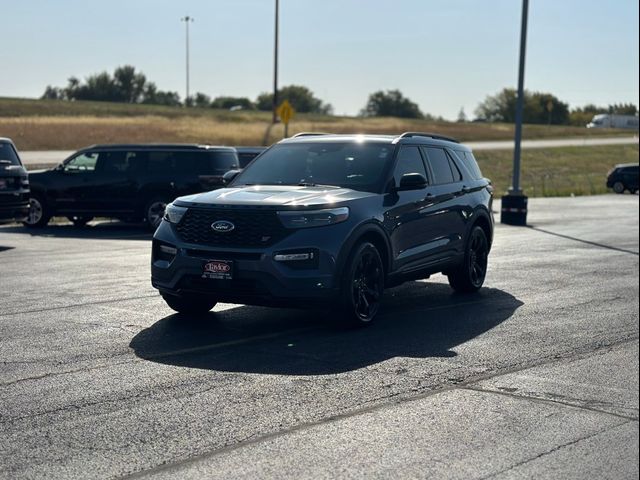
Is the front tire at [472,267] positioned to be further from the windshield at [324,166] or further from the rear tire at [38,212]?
the rear tire at [38,212]

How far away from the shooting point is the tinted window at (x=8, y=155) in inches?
708

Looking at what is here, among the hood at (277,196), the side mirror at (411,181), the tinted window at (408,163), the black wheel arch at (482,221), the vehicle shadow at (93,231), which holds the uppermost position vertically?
the tinted window at (408,163)

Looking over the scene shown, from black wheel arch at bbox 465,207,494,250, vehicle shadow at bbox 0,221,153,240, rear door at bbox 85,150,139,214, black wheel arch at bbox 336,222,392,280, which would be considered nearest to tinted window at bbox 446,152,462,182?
black wheel arch at bbox 465,207,494,250

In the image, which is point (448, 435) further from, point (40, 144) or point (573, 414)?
point (40, 144)

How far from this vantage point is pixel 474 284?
525 inches

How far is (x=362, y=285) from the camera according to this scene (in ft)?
34.6

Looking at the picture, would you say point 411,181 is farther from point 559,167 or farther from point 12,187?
point 559,167

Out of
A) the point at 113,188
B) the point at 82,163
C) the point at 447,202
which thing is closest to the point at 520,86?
the point at 113,188

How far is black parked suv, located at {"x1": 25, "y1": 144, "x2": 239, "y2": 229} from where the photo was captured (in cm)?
2258

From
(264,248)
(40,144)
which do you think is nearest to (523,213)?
(264,248)

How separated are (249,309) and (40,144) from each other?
169 ft

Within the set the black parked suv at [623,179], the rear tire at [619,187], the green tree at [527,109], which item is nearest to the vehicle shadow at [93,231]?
the black parked suv at [623,179]

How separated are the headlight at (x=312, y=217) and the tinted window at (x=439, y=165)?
2463 mm

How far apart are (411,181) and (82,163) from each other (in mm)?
13176
